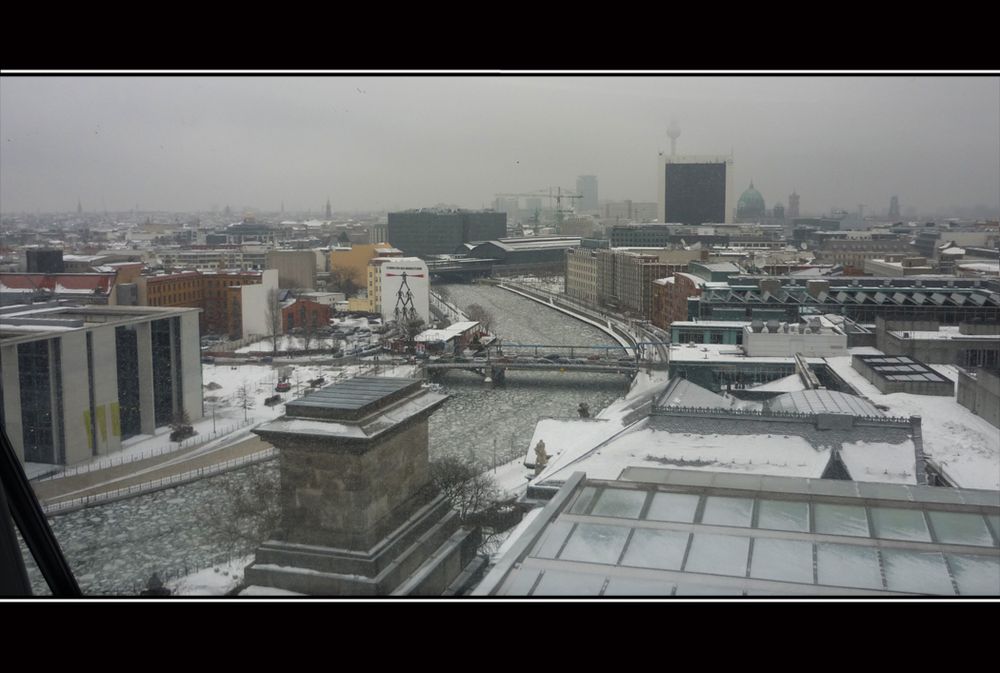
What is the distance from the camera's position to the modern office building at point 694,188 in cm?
764

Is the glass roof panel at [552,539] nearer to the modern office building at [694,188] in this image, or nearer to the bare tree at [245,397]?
the bare tree at [245,397]

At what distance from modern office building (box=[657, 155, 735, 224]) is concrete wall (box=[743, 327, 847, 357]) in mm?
1704

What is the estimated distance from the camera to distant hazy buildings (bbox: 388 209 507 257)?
20.8 ft

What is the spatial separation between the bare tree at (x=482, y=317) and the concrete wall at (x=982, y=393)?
126 inches

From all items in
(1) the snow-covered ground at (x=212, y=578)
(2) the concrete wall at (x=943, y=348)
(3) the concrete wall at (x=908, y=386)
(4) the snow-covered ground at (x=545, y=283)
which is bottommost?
(1) the snow-covered ground at (x=212, y=578)

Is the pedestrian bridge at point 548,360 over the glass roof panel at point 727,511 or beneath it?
beneath

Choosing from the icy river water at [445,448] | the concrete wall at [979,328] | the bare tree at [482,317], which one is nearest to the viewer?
the icy river water at [445,448]

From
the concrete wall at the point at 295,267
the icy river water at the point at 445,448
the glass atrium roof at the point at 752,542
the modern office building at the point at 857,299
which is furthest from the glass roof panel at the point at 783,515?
the concrete wall at the point at 295,267

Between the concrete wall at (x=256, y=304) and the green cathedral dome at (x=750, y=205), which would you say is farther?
the green cathedral dome at (x=750, y=205)

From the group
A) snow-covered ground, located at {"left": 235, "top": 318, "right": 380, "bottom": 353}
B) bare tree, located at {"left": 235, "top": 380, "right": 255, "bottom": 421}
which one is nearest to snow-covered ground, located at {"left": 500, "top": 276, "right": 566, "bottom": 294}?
snow-covered ground, located at {"left": 235, "top": 318, "right": 380, "bottom": 353}

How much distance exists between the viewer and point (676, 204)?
30.0 feet

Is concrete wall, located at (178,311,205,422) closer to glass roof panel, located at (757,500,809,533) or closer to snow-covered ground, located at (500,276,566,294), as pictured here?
snow-covered ground, located at (500,276,566,294)

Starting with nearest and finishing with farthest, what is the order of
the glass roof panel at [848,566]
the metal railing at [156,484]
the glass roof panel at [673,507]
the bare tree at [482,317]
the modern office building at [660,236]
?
the glass roof panel at [848,566], the glass roof panel at [673,507], the metal railing at [156,484], the bare tree at [482,317], the modern office building at [660,236]

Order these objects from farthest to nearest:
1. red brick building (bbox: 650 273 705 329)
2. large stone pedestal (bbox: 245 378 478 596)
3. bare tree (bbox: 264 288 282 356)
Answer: red brick building (bbox: 650 273 705 329) → bare tree (bbox: 264 288 282 356) → large stone pedestal (bbox: 245 378 478 596)
